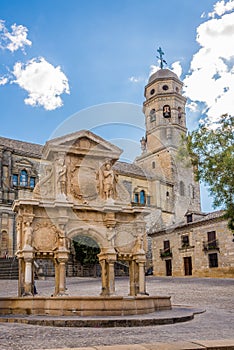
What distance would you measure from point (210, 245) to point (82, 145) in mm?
23830

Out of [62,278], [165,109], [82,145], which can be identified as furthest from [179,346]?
[165,109]

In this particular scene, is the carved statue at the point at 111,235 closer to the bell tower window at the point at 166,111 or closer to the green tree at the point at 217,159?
the green tree at the point at 217,159

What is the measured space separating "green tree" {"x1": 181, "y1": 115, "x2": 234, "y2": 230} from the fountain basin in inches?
457

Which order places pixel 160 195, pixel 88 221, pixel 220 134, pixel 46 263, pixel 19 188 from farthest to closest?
pixel 160 195, pixel 19 188, pixel 46 263, pixel 220 134, pixel 88 221

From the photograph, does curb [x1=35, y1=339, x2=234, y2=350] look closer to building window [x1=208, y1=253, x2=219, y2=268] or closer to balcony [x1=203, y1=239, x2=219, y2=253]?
balcony [x1=203, y1=239, x2=219, y2=253]

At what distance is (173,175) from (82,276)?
24285 millimetres

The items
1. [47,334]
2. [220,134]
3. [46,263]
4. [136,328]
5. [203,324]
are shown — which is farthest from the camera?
[46,263]

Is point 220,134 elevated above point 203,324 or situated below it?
above

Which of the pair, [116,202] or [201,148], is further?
[201,148]

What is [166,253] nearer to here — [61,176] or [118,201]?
[118,201]

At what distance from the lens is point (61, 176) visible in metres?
15.2

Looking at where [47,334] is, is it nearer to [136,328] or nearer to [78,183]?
[136,328]

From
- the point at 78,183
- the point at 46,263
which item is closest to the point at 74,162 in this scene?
the point at 78,183

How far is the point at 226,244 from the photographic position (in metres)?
35.5
